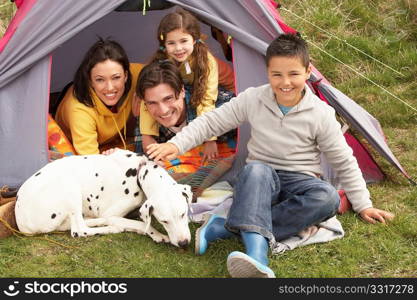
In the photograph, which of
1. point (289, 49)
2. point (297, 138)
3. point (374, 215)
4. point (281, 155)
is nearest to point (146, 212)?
point (281, 155)

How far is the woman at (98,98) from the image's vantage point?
13.9 ft

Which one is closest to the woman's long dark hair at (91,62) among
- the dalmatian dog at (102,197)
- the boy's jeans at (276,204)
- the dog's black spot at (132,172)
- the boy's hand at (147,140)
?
the boy's hand at (147,140)

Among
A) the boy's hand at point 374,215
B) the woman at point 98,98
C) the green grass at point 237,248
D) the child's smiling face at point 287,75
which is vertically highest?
the child's smiling face at point 287,75

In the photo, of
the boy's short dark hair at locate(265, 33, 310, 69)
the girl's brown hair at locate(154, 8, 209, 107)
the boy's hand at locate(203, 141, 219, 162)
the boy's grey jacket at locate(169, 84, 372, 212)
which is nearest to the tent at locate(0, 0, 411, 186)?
the boy's hand at locate(203, 141, 219, 162)

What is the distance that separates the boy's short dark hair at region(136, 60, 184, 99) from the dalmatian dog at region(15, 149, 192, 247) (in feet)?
1.73

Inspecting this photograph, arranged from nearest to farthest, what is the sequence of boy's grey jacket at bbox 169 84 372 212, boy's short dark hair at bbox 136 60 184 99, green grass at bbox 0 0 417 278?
1. green grass at bbox 0 0 417 278
2. boy's grey jacket at bbox 169 84 372 212
3. boy's short dark hair at bbox 136 60 184 99

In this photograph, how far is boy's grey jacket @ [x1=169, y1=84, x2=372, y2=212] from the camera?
3637mm

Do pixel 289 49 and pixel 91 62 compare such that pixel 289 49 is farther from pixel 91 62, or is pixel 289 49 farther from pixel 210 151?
pixel 91 62

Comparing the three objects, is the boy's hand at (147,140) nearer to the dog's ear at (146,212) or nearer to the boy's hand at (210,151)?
the boy's hand at (210,151)

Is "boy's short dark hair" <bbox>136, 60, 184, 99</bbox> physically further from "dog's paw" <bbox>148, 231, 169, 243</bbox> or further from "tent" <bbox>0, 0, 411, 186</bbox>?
"dog's paw" <bbox>148, 231, 169, 243</bbox>

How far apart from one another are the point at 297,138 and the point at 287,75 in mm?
344

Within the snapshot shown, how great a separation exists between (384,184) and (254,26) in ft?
4.10

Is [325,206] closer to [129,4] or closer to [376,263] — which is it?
[376,263]

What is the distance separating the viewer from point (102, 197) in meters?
3.68
